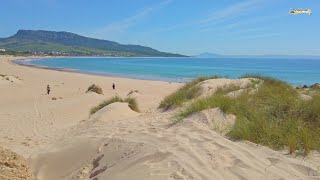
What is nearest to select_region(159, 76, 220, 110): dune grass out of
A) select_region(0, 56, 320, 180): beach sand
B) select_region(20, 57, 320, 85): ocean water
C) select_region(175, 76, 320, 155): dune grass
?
select_region(0, 56, 320, 180): beach sand

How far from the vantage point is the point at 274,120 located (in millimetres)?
6949

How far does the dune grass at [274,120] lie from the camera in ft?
19.0

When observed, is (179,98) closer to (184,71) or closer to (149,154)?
(149,154)

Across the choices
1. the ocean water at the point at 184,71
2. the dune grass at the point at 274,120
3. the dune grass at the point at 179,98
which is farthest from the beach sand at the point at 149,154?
the ocean water at the point at 184,71

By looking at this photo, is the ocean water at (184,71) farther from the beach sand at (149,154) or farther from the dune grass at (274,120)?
the beach sand at (149,154)

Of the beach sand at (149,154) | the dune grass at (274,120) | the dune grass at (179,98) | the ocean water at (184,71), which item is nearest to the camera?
the beach sand at (149,154)

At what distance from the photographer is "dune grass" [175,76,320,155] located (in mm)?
5795

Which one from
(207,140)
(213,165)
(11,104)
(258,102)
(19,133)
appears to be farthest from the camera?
(11,104)

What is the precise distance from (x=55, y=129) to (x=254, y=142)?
7.54 m

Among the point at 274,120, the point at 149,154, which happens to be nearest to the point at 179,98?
the point at 274,120

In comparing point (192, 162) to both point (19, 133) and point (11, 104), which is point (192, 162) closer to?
point (19, 133)

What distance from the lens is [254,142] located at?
6.01 metres

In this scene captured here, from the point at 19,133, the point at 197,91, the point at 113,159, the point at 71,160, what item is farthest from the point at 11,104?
the point at 113,159

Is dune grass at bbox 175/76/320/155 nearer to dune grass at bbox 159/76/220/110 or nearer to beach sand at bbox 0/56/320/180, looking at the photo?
beach sand at bbox 0/56/320/180
